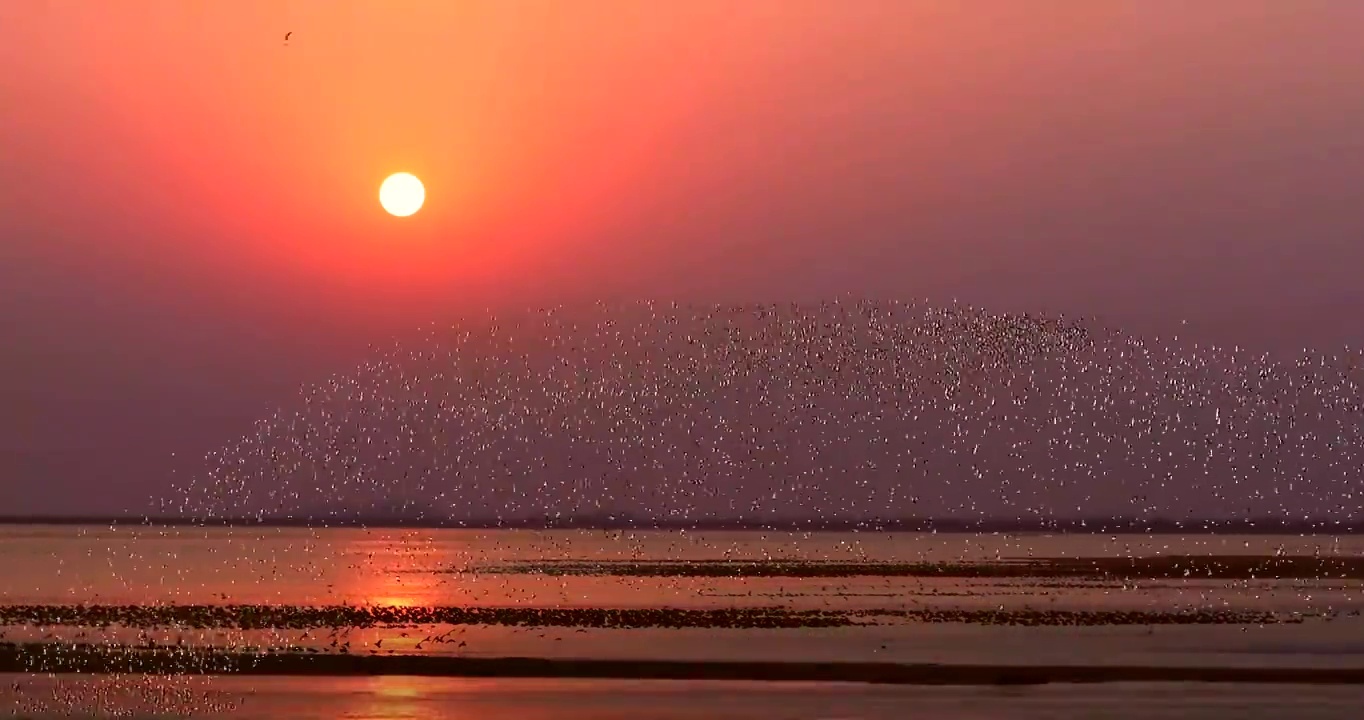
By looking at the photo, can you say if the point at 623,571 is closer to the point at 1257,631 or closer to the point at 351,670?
the point at 1257,631

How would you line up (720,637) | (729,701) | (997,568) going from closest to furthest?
1. (729,701)
2. (720,637)
3. (997,568)

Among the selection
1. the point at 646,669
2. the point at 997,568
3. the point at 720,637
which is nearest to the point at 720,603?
the point at 720,637

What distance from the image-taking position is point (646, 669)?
141 ft

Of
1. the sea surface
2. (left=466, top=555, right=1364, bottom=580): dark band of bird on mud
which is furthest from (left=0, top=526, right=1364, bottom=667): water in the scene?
(left=466, top=555, right=1364, bottom=580): dark band of bird on mud

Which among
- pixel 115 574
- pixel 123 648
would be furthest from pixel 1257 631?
pixel 115 574

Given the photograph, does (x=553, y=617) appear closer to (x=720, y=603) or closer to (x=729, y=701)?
(x=720, y=603)

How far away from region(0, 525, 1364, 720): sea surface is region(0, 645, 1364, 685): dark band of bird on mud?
4.51ft

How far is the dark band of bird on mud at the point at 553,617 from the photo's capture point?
57.7m

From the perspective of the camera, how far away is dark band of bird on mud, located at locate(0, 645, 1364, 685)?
42094 millimetres

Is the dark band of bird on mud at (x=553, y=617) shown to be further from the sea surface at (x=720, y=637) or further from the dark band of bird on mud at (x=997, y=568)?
the dark band of bird on mud at (x=997, y=568)

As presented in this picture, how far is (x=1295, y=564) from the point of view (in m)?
125

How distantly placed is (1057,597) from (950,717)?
42720 millimetres

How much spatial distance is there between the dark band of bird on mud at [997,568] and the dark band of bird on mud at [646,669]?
181 ft

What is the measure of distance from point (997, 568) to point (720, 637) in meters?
61.7
